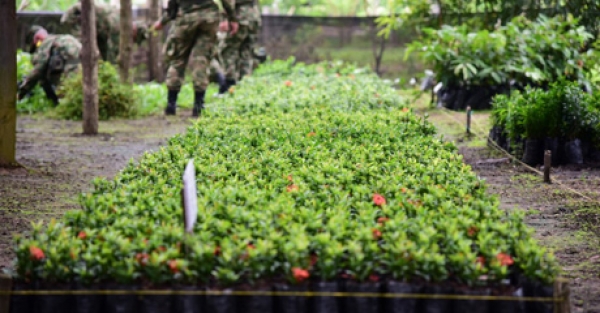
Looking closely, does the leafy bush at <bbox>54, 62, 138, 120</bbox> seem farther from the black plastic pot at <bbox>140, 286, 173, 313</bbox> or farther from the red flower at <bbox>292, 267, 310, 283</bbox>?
the red flower at <bbox>292, 267, 310, 283</bbox>

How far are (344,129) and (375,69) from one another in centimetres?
1755

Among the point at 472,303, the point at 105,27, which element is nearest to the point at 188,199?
the point at 472,303

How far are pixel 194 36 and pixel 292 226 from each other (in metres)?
10.9

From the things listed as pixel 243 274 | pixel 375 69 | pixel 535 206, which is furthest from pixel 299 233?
pixel 375 69

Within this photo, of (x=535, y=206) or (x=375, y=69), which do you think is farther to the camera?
(x=375, y=69)

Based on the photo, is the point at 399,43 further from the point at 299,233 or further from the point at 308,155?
the point at 299,233

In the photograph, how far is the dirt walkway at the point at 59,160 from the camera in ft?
26.6

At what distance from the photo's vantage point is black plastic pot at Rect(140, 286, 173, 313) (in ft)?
14.5

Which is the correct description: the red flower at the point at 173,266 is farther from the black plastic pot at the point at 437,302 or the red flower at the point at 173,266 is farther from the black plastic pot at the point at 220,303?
the black plastic pot at the point at 437,302

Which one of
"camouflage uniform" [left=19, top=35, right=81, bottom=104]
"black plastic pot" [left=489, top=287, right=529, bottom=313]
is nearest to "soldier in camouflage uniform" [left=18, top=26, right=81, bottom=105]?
"camouflage uniform" [left=19, top=35, right=81, bottom=104]

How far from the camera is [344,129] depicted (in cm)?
899

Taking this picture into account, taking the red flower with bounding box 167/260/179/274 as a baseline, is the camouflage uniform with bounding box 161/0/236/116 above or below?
above

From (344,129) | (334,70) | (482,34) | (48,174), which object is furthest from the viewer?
(334,70)

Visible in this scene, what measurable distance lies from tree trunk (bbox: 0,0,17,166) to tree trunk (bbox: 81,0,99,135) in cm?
313
